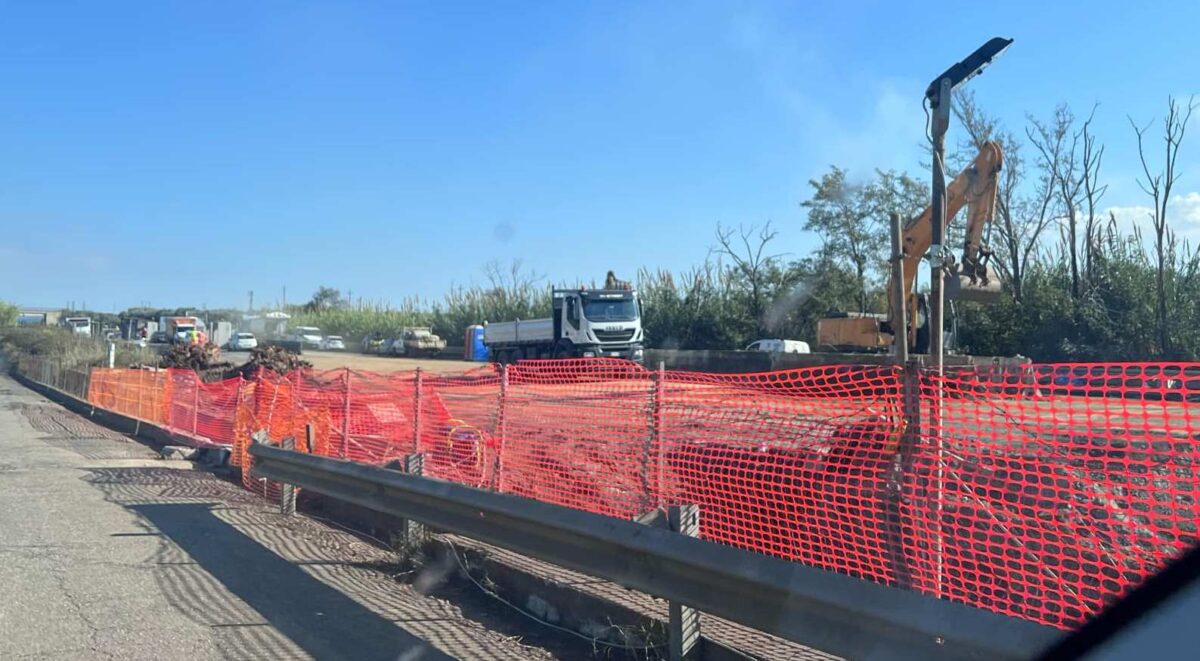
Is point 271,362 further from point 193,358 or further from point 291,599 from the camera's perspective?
point 291,599

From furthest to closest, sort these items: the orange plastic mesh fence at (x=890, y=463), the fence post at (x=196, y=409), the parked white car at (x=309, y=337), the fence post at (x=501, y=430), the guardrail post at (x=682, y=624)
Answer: the parked white car at (x=309, y=337), the fence post at (x=196, y=409), the fence post at (x=501, y=430), the guardrail post at (x=682, y=624), the orange plastic mesh fence at (x=890, y=463)

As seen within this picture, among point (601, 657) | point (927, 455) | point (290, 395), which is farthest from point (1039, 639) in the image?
point (290, 395)

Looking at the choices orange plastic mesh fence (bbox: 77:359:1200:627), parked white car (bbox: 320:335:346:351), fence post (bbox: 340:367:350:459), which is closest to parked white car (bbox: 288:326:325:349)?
parked white car (bbox: 320:335:346:351)

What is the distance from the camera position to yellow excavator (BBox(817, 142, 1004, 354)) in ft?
42.6

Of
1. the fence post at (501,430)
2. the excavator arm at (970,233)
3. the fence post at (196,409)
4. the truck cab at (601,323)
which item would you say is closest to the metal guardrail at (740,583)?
the fence post at (501,430)

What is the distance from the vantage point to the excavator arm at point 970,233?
1294 centimetres

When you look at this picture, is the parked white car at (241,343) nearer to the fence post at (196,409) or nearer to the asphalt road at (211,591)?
the fence post at (196,409)

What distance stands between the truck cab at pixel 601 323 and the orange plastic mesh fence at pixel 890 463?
26155 millimetres

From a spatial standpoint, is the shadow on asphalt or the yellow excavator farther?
the yellow excavator

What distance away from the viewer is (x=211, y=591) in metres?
7.02

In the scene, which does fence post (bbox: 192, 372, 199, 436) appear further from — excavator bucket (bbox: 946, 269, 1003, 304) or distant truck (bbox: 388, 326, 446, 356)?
distant truck (bbox: 388, 326, 446, 356)

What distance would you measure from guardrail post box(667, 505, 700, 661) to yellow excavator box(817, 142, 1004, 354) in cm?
648

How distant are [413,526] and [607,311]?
2927 centimetres

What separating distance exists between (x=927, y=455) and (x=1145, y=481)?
3.62ft
